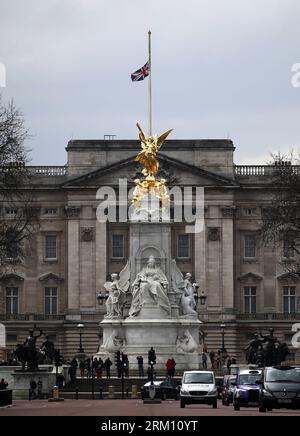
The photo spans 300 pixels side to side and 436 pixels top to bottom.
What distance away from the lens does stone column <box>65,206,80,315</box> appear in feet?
497

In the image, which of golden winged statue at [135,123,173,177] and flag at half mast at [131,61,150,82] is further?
flag at half mast at [131,61,150,82]

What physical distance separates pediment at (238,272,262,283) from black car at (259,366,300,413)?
90.1 meters

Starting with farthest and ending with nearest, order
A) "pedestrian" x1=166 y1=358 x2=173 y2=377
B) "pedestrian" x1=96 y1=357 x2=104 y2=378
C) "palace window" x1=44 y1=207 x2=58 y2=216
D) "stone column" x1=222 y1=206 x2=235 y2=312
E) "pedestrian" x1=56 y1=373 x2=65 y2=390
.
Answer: "palace window" x1=44 y1=207 x2=58 y2=216, "stone column" x1=222 y1=206 x2=235 y2=312, "pedestrian" x1=96 y1=357 x2=104 y2=378, "pedestrian" x1=166 y1=358 x2=173 y2=377, "pedestrian" x1=56 y1=373 x2=65 y2=390

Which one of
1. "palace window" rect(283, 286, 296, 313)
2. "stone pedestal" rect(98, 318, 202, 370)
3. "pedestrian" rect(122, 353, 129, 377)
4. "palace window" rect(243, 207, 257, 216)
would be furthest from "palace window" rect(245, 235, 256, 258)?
"pedestrian" rect(122, 353, 129, 377)

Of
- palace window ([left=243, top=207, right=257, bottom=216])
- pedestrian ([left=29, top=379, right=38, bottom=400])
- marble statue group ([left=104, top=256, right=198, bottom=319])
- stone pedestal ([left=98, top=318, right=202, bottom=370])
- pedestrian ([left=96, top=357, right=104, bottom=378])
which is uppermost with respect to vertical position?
palace window ([left=243, top=207, right=257, bottom=216])

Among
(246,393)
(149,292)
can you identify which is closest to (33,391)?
(149,292)

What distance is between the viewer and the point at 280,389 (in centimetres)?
6200

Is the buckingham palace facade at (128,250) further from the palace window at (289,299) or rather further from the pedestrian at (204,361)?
the pedestrian at (204,361)

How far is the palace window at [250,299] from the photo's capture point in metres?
154

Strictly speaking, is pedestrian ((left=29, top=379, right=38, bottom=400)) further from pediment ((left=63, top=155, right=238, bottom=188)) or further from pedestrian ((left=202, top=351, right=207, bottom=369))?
pediment ((left=63, top=155, right=238, bottom=188))

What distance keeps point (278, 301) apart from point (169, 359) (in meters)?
53.4

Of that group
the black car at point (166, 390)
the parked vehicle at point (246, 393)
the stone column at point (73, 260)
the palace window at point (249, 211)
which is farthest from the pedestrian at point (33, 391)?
the palace window at point (249, 211)
